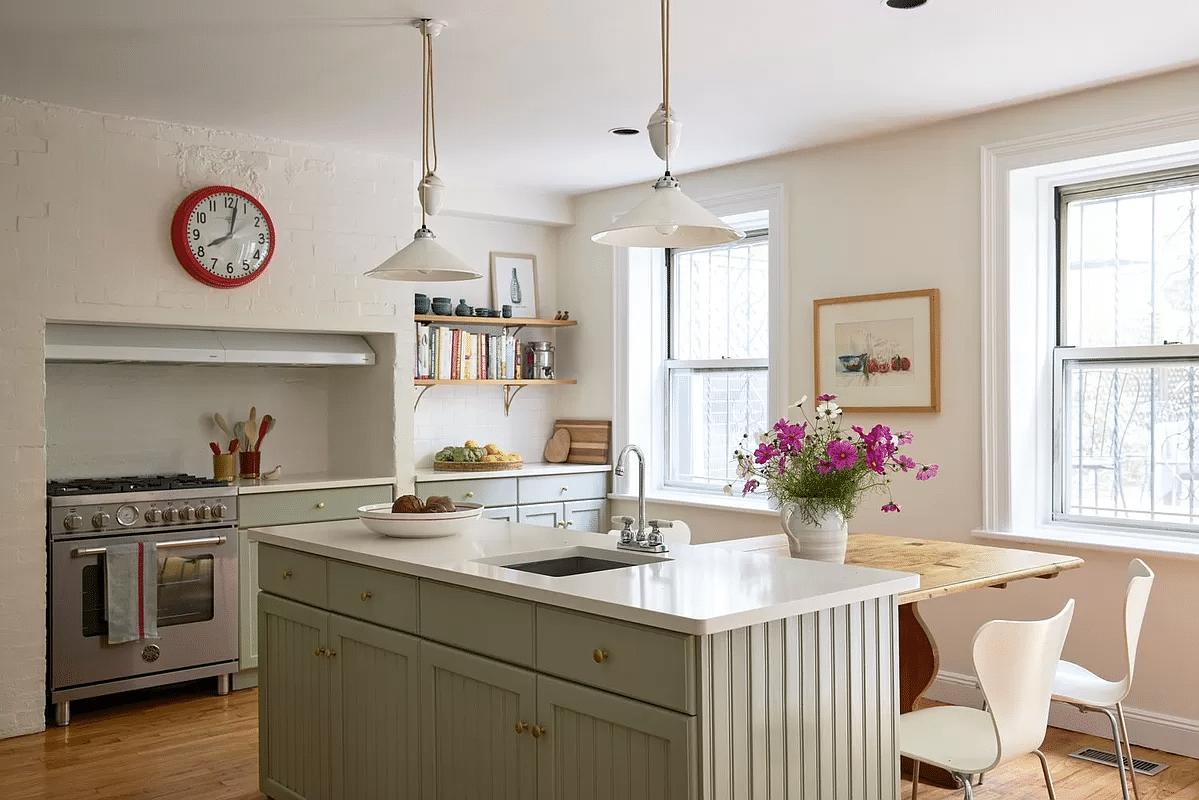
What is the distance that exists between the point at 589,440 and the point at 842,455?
3.23 meters

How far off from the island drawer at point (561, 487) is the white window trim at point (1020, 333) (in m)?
2.30

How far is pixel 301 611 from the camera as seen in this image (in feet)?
10.7

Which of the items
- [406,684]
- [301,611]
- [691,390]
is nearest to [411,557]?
[406,684]

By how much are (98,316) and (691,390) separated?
10.4ft

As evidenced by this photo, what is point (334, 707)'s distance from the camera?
10.1 ft

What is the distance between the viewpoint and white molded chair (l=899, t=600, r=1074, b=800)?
97.0 inches

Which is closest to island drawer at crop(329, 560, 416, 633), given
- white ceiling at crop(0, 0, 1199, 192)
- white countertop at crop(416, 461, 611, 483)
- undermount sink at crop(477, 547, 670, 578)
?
undermount sink at crop(477, 547, 670, 578)

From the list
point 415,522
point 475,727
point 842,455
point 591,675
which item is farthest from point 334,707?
point 842,455

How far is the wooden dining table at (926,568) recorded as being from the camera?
3.18 metres

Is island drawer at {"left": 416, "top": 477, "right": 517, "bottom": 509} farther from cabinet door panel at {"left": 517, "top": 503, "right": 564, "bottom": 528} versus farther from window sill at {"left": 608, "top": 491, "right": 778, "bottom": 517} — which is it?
window sill at {"left": 608, "top": 491, "right": 778, "bottom": 517}

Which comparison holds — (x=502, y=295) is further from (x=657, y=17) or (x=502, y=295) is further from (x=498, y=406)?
(x=657, y=17)

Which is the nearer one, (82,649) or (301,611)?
(301,611)

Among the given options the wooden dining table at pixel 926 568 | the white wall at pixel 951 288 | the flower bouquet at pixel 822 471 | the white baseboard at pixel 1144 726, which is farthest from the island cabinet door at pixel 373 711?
the white wall at pixel 951 288

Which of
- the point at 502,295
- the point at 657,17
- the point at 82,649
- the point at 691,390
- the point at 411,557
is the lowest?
the point at 82,649
